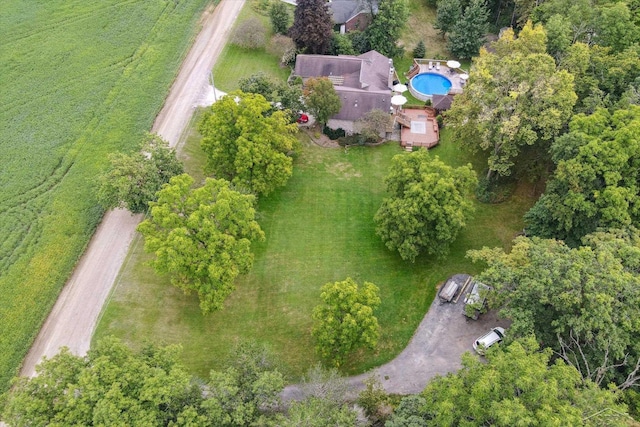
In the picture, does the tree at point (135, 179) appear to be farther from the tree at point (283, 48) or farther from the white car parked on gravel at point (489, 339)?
the white car parked on gravel at point (489, 339)

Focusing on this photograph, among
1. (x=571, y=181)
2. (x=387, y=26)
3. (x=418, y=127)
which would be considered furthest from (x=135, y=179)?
(x=387, y=26)

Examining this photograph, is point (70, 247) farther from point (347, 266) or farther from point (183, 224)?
point (347, 266)

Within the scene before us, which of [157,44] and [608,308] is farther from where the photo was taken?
[157,44]

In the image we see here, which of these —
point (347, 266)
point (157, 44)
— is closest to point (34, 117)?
point (157, 44)

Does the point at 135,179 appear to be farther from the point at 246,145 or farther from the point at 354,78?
the point at 354,78

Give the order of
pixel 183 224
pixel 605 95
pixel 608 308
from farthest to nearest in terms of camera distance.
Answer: pixel 605 95, pixel 183 224, pixel 608 308

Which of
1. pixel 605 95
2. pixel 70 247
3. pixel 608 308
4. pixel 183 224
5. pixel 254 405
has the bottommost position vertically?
pixel 70 247

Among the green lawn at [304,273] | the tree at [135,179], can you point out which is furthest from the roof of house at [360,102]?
the tree at [135,179]
